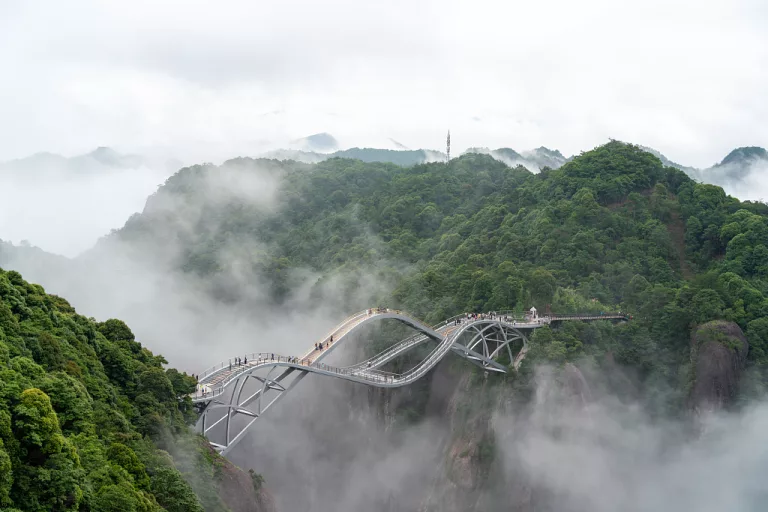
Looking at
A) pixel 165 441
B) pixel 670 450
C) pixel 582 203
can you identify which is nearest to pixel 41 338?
pixel 165 441

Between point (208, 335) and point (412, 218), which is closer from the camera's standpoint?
point (208, 335)

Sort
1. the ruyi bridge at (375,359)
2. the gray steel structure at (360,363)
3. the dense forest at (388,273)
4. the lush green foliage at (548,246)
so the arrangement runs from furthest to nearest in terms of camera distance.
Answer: the lush green foliage at (548,246) → the ruyi bridge at (375,359) → the gray steel structure at (360,363) → the dense forest at (388,273)

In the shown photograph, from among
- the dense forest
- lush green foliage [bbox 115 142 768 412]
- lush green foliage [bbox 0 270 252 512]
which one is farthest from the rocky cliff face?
Answer: lush green foliage [bbox 0 270 252 512]

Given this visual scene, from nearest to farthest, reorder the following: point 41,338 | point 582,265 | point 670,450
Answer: point 41,338 → point 670,450 → point 582,265

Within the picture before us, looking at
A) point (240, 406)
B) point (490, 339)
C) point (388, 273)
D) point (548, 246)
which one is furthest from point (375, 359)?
point (388, 273)

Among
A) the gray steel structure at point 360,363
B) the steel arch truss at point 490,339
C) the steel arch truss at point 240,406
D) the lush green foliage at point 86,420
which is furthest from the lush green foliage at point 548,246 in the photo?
the lush green foliage at point 86,420

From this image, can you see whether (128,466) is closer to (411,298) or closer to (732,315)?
(411,298)

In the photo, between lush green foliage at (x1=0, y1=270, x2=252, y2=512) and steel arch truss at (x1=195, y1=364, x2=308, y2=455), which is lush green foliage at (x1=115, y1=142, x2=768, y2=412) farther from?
lush green foliage at (x1=0, y1=270, x2=252, y2=512)

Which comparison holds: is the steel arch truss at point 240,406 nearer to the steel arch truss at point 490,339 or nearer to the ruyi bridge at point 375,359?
the ruyi bridge at point 375,359
